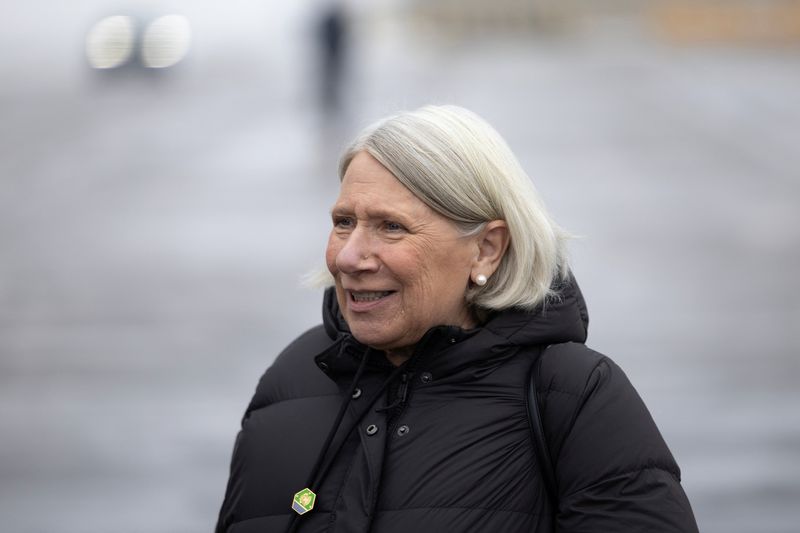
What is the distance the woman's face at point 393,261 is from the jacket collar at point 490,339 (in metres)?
0.05

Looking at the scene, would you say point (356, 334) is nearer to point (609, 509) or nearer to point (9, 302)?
point (609, 509)

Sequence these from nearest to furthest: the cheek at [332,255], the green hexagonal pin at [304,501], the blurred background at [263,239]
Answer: the green hexagonal pin at [304,501], the cheek at [332,255], the blurred background at [263,239]

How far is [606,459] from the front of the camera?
2285mm

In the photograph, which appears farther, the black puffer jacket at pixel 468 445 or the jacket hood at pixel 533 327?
the jacket hood at pixel 533 327

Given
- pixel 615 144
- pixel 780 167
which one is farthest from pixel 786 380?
pixel 615 144

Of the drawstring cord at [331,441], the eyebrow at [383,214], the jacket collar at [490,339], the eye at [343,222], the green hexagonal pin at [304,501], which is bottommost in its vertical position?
the green hexagonal pin at [304,501]

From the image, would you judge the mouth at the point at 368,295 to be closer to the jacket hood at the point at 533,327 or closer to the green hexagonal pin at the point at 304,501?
the jacket hood at the point at 533,327

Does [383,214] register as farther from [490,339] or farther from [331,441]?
[331,441]

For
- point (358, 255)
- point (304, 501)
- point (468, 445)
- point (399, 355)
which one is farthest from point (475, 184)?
point (304, 501)

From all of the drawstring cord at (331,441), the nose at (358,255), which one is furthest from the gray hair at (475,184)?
the drawstring cord at (331,441)

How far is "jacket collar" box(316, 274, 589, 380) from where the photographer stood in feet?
8.11

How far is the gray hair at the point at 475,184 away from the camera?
2494 millimetres

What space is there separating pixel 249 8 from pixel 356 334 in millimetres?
51650

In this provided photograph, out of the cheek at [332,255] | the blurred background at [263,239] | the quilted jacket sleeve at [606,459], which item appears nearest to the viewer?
the quilted jacket sleeve at [606,459]
